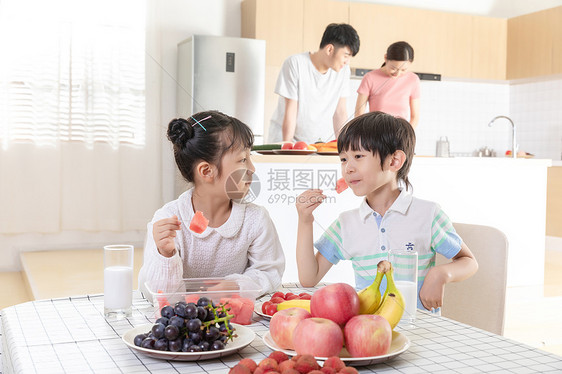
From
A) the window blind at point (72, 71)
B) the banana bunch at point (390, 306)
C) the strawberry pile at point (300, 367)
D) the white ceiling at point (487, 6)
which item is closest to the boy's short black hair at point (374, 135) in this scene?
the banana bunch at point (390, 306)

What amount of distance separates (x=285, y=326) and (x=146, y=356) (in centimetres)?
17

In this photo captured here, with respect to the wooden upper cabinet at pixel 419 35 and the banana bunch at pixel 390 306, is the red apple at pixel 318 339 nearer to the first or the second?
the banana bunch at pixel 390 306

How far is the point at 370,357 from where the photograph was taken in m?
0.71

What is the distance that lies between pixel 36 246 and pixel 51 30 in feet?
4.27

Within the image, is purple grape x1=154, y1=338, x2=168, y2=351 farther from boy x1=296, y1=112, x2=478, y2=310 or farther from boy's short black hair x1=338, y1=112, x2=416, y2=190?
boy's short black hair x1=338, y1=112, x2=416, y2=190

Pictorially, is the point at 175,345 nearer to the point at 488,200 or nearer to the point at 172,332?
the point at 172,332

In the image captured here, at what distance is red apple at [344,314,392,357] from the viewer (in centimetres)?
71

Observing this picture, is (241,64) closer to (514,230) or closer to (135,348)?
(514,230)

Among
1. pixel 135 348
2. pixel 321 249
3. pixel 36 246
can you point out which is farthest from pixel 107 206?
pixel 135 348

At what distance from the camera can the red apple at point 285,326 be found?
2.42ft

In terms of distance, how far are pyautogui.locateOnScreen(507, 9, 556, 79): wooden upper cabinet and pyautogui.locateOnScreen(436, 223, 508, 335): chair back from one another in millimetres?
3847

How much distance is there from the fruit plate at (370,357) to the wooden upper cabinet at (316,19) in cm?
367

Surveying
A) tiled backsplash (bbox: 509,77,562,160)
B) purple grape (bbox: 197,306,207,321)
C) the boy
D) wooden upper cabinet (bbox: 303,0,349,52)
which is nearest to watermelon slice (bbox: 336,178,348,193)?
the boy

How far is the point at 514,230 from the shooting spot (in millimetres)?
3162
